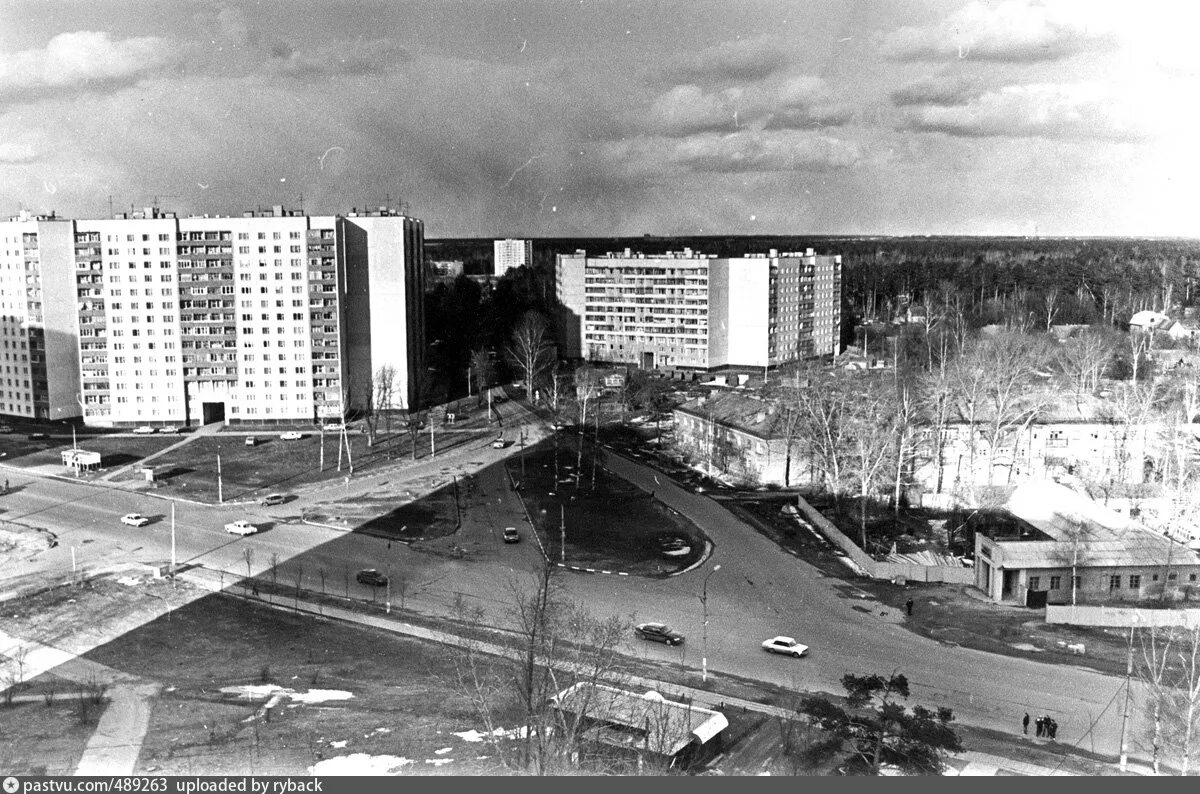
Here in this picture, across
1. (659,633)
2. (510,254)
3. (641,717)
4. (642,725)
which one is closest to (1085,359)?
(659,633)

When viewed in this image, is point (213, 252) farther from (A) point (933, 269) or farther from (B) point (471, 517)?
(A) point (933, 269)

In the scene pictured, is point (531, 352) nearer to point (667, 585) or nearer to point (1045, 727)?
point (667, 585)

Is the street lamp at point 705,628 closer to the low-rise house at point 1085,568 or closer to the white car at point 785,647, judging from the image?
the white car at point 785,647

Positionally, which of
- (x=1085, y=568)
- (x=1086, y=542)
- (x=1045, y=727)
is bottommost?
(x=1045, y=727)

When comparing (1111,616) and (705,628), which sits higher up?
(1111,616)

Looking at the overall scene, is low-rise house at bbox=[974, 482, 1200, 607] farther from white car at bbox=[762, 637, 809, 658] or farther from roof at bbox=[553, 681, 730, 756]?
roof at bbox=[553, 681, 730, 756]

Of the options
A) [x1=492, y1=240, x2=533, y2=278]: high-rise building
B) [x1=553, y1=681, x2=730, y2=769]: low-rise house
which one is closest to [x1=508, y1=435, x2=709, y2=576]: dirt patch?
[x1=553, y1=681, x2=730, y2=769]: low-rise house

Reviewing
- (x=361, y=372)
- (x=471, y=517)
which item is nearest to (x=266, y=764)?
(x=471, y=517)
